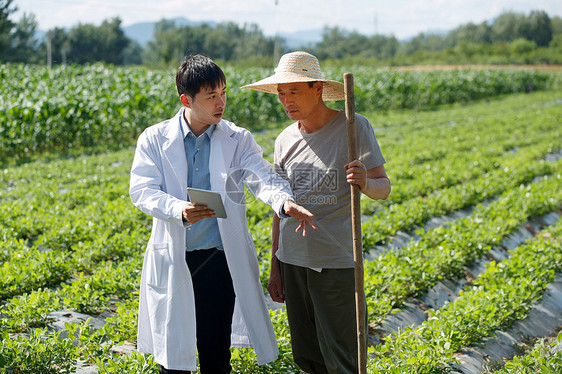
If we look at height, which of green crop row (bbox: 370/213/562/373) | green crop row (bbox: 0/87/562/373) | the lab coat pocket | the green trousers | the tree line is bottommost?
green crop row (bbox: 370/213/562/373)

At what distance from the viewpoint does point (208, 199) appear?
6.95ft

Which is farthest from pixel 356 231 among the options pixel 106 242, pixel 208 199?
pixel 106 242

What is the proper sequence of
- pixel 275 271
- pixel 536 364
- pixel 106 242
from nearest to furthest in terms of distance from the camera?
pixel 275 271 → pixel 536 364 → pixel 106 242

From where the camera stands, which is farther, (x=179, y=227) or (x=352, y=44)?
(x=352, y=44)

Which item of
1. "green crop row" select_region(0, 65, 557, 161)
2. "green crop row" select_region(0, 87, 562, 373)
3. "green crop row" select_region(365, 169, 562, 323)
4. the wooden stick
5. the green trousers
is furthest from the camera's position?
"green crop row" select_region(0, 65, 557, 161)

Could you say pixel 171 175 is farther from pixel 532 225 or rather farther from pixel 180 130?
pixel 532 225

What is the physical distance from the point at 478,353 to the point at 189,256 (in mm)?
2116

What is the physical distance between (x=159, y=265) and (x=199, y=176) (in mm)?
433

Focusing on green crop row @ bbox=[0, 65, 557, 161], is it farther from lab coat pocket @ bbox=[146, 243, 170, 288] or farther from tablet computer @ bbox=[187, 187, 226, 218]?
tablet computer @ bbox=[187, 187, 226, 218]

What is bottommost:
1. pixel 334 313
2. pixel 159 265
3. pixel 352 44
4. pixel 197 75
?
pixel 334 313

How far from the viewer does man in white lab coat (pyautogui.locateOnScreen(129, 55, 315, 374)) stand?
2361mm

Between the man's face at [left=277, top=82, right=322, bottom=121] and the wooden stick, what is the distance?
0.30 m

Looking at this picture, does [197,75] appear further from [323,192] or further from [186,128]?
[323,192]

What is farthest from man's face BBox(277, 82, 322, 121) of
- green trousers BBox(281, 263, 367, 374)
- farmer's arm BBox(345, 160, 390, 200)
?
green trousers BBox(281, 263, 367, 374)
